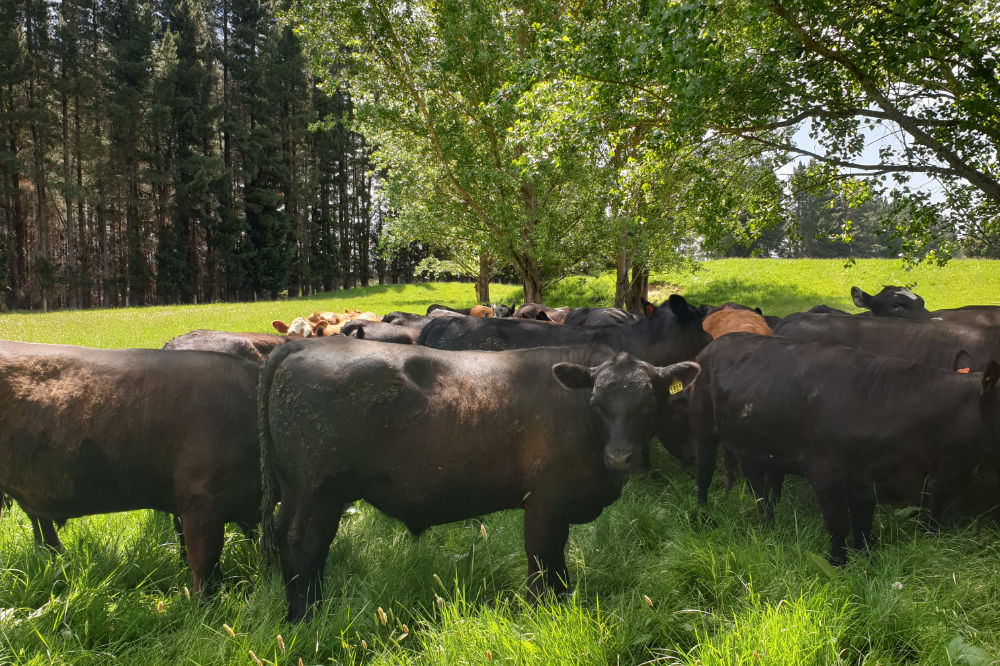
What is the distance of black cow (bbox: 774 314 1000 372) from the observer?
641 centimetres

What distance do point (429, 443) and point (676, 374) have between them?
5.82ft

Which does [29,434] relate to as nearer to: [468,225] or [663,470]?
[663,470]

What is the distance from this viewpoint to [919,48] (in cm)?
823

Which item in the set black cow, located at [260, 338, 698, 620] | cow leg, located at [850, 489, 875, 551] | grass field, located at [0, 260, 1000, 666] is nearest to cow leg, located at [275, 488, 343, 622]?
black cow, located at [260, 338, 698, 620]

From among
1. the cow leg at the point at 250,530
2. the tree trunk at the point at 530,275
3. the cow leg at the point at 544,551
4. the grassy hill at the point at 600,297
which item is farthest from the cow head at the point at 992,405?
the tree trunk at the point at 530,275

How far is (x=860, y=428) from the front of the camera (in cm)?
469

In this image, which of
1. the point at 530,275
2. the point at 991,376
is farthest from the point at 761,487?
the point at 530,275

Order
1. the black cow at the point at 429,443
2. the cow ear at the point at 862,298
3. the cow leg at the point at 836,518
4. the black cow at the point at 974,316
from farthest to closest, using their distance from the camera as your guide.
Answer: the cow ear at the point at 862,298 < the black cow at the point at 974,316 < the cow leg at the point at 836,518 < the black cow at the point at 429,443

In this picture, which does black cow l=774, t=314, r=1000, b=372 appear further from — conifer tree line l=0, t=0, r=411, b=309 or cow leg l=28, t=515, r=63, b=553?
conifer tree line l=0, t=0, r=411, b=309

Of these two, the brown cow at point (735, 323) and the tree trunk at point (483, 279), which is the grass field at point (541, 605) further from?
the tree trunk at point (483, 279)

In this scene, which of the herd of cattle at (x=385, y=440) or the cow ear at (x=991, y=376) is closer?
the herd of cattle at (x=385, y=440)

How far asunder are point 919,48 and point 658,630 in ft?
27.6

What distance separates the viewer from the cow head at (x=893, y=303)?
390 inches

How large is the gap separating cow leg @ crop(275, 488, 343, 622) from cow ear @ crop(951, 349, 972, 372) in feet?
20.2
